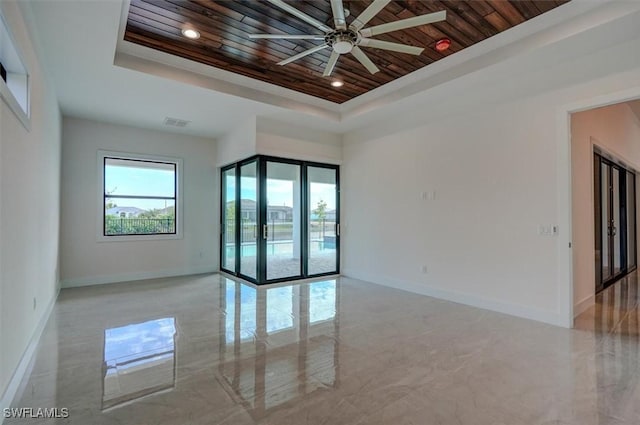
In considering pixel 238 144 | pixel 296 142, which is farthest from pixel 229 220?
pixel 296 142

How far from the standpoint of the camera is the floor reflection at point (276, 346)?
2.44m

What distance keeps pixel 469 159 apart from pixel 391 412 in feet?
12.2

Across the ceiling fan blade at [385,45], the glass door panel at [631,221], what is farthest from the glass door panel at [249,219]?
the glass door panel at [631,221]

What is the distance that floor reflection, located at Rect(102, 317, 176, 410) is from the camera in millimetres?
2404

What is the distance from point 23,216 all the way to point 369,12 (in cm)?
338

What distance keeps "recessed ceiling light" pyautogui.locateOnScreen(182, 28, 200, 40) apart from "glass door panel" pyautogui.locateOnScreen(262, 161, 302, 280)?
2671 millimetres

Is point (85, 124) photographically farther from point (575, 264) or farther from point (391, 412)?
point (575, 264)

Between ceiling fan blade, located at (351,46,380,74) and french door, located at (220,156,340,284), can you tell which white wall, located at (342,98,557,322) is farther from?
ceiling fan blade, located at (351,46,380,74)

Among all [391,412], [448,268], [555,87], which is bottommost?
[391,412]

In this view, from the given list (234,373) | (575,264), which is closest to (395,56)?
(575,264)

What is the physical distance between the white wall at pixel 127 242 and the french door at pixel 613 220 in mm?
7107

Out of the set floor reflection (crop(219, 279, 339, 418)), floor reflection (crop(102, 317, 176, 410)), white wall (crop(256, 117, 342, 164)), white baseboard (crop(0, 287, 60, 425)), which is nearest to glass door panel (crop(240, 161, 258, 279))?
white wall (crop(256, 117, 342, 164))

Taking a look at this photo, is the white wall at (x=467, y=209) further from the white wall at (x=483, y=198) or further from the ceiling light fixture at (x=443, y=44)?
the ceiling light fixture at (x=443, y=44)

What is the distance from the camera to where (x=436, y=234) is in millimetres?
5141
